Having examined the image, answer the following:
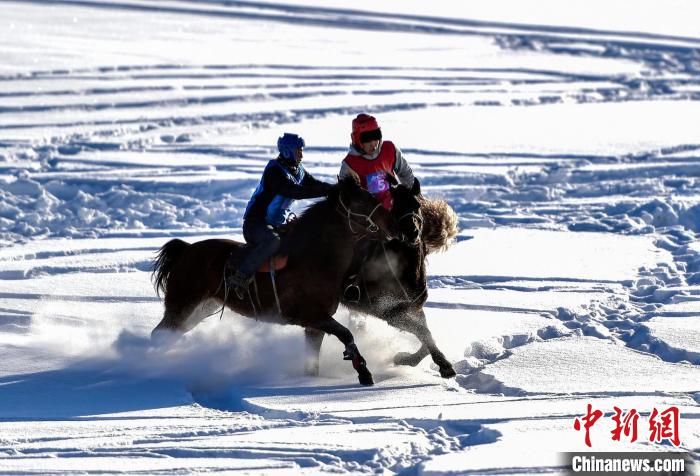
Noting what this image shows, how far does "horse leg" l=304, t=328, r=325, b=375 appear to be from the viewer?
8.14 metres

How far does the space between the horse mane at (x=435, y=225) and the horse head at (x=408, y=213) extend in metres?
0.39

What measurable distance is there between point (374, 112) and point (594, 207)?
8.01 meters

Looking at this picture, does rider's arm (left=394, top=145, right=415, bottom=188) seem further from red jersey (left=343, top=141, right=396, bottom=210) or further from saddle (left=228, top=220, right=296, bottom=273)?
saddle (left=228, top=220, right=296, bottom=273)

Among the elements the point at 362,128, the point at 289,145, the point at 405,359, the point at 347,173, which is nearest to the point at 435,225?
the point at 347,173

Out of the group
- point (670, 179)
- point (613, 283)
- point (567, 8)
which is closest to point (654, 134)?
point (670, 179)

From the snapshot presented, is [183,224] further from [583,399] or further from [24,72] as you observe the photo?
[24,72]

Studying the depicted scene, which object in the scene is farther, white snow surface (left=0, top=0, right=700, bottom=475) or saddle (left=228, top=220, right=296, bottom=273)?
saddle (left=228, top=220, right=296, bottom=273)

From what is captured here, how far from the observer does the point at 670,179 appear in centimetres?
1625

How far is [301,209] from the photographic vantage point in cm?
1376

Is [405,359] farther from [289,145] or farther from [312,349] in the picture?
[289,145]

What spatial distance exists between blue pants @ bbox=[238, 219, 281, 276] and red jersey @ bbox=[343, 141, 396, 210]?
0.75m

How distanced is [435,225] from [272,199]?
1.21m

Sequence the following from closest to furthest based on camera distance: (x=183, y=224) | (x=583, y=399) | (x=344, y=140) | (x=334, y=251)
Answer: (x=583, y=399)
(x=334, y=251)
(x=183, y=224)
(x=344, y=140)

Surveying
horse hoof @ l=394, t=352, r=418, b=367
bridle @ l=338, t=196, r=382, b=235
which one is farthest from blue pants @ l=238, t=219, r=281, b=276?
horse hoof @ l=394, t=352, r=418, b=367
